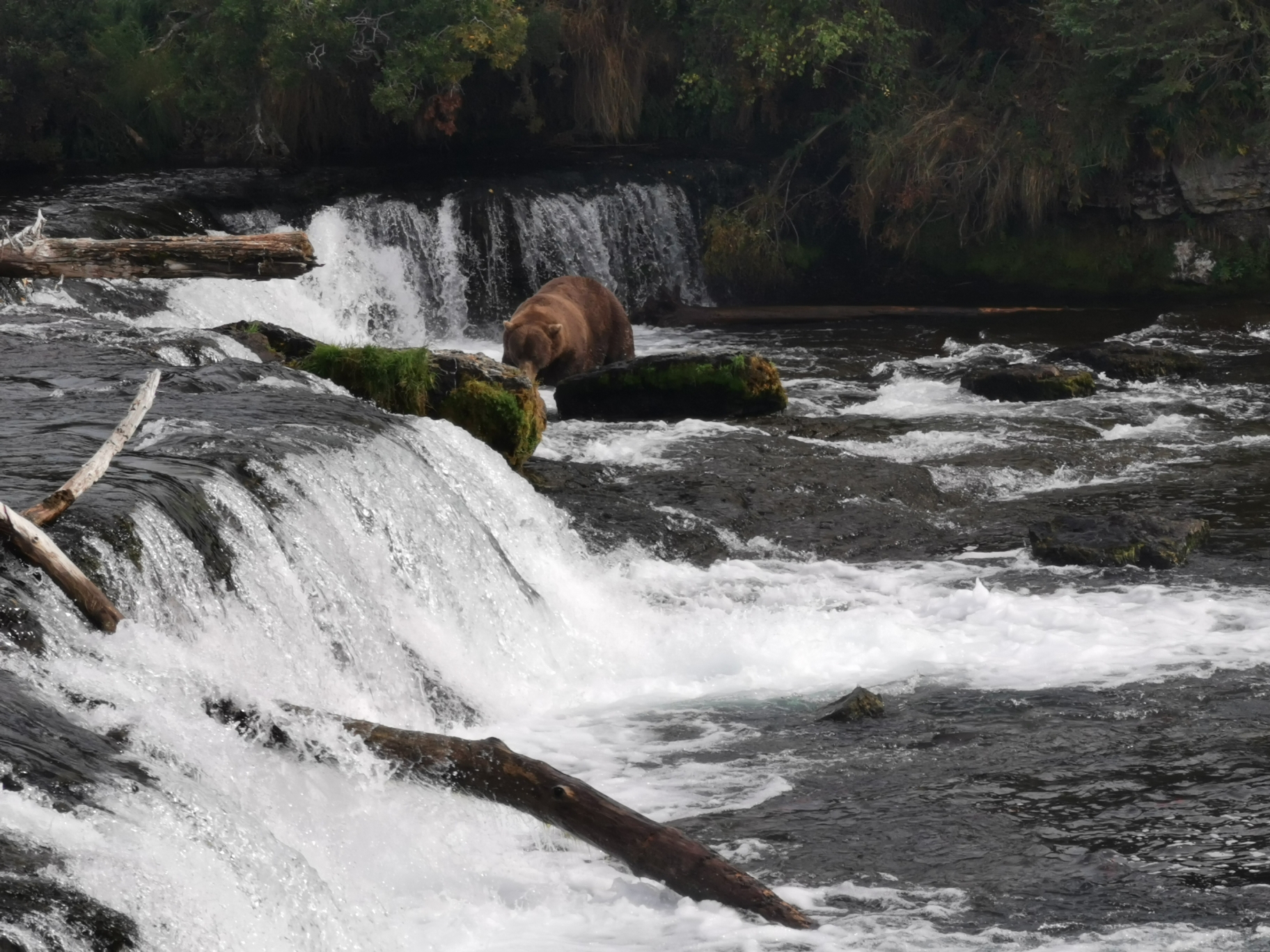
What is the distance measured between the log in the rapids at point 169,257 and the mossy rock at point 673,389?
15.6ft

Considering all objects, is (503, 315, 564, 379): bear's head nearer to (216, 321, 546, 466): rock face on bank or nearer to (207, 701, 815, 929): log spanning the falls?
(216, 321, 546, 466): rock face on bank

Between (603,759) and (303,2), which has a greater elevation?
(303,2)

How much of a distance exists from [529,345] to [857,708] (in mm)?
6804

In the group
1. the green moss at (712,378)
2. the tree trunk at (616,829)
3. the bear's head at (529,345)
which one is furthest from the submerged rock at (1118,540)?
the bear's head at (529,345)

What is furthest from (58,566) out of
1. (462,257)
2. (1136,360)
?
(462,257)

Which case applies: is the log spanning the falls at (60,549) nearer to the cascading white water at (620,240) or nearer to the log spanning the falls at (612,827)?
the log spanning the falls at (612,827)

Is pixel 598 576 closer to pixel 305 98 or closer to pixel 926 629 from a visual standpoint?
pixel 926 629

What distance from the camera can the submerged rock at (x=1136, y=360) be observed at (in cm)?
1427

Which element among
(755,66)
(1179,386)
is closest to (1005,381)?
(1179,386)

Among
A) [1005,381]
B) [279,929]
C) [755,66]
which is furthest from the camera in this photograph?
[755,66]

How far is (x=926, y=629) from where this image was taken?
8172 millimetres

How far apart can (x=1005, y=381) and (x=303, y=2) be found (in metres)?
9.66

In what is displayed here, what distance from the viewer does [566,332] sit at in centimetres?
1343

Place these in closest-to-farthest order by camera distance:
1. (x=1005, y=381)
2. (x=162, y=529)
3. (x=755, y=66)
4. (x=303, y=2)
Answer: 1. (x=162, y=529)
2. (x=1005, y=381)
3. (x=303, y=2)
4. (x=755, y=66)
